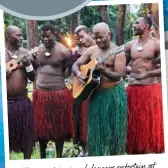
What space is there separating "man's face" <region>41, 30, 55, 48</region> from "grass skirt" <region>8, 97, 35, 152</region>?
0.13m

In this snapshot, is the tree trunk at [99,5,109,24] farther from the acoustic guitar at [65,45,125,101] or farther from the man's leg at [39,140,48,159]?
the man's leg at [39,140,48,159]

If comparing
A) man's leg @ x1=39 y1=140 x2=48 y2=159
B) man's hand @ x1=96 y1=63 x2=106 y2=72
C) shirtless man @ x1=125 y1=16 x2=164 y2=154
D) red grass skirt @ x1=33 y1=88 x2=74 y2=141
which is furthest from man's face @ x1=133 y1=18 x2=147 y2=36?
man's leg @ x1=39 y1=140 x2=48 y2=159

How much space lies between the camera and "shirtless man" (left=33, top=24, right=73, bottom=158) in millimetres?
959

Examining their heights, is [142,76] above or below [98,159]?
above

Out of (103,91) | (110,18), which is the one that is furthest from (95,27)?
(103,91)

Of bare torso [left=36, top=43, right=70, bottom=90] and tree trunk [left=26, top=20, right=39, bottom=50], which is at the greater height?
tree trunk [left=26, top=20, right=39, bottom=50]

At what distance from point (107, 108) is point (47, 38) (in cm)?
21

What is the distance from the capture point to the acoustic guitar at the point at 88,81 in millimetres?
959

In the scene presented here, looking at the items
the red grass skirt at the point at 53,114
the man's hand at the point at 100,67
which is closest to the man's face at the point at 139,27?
the man's hand at the point at 100,67

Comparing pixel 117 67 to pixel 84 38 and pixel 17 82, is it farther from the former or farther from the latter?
pixel 17 82

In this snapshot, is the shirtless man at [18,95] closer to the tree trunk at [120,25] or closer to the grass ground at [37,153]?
the grass ground at [37,153]

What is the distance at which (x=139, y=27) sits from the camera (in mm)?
965

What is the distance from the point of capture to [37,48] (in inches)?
37.7

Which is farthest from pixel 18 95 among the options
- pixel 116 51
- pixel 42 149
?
pixel 116 51
